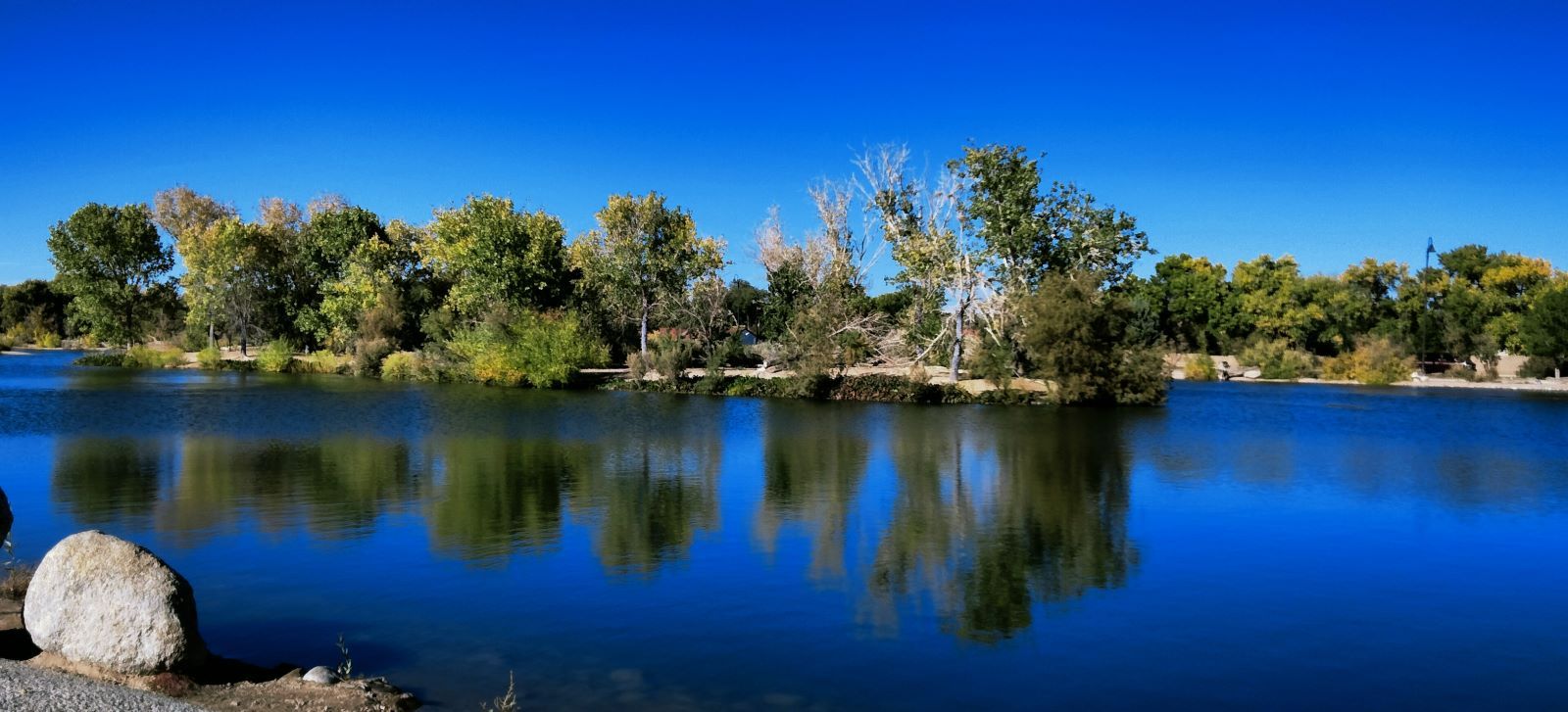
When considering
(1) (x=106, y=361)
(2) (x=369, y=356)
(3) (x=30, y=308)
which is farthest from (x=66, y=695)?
(3) (x=30, y=308)

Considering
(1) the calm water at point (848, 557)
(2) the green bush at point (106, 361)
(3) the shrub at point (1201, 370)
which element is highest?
(2) the green bush at point (106, 361)

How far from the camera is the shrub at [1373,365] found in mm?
49219

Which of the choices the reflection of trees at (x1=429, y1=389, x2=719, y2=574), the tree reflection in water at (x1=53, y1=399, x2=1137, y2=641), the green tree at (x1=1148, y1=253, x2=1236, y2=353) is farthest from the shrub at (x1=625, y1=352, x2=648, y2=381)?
the green tree at (x1=1148, y1=253, x2=1236, y2=353)

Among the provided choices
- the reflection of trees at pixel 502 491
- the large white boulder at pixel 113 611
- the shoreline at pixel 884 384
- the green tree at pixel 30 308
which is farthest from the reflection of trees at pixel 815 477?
the green tree at pixel 30 308

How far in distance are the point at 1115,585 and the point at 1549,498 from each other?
10.6m

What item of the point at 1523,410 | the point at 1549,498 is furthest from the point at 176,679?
the point at 1523,410

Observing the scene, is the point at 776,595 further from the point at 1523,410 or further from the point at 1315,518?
the point at 1523,410

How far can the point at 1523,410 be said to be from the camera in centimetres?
3341

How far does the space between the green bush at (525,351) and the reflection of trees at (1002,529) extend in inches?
807

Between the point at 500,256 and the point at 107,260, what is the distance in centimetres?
2366

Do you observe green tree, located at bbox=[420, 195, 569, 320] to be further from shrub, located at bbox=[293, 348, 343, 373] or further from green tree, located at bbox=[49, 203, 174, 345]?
green tree, located at bbox=[49, 203, 174, 345]

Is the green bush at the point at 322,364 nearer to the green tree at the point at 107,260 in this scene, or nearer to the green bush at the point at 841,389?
the green tree at the point at 107,260

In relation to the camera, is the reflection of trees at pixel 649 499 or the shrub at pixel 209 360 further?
the shrub at pixel 209 360

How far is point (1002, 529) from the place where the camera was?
1266 cm
